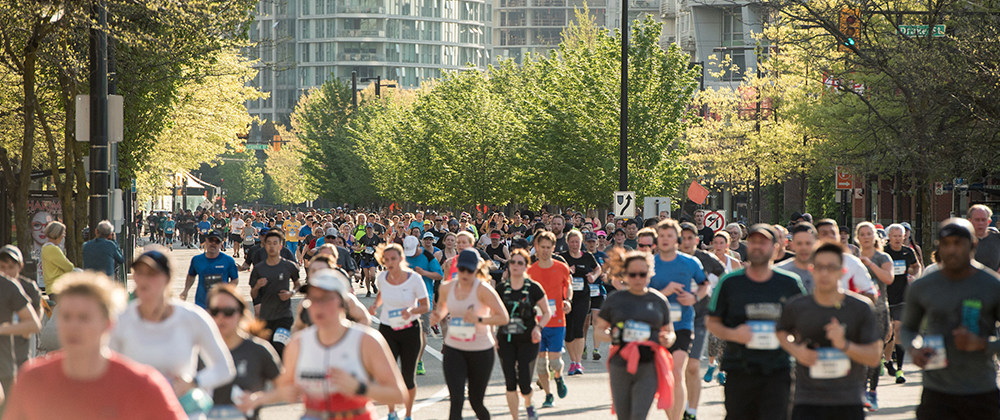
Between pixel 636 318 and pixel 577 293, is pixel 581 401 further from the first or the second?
pixel 636 318

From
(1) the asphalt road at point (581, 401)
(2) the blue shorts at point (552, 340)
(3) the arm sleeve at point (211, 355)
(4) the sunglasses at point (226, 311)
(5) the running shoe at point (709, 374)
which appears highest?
(4) the sunglasses at point (226, 311)

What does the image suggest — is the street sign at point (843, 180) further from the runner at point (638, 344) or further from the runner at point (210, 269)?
the runner at point (638, 344)

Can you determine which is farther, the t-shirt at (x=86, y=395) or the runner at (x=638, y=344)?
the runner at (x=638, y=344)

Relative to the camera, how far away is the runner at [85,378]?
4137 mm

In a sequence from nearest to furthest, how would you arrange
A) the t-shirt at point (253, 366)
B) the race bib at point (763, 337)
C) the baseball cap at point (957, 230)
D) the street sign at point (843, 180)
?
the t-shirt at point (253, 366), the baseball cap at point (957, 230), the race bib at point (763, 337), the street sign at point (843, 180)

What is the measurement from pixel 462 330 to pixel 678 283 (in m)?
1.79

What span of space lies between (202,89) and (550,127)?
1009cm

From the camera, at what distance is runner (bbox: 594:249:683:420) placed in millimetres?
8211

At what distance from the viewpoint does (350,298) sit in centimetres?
948

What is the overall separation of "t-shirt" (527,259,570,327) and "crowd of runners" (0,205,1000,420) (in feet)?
0.07

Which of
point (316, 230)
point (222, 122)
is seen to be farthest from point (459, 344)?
point (222, 122)

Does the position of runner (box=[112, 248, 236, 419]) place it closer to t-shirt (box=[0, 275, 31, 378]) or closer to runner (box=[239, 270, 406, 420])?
runner (box=[239, 270, 406, 420])

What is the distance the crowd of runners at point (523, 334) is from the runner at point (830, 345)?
0.01 meters

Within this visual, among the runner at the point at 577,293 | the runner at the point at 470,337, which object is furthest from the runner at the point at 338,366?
the runner at the point at 577,293
